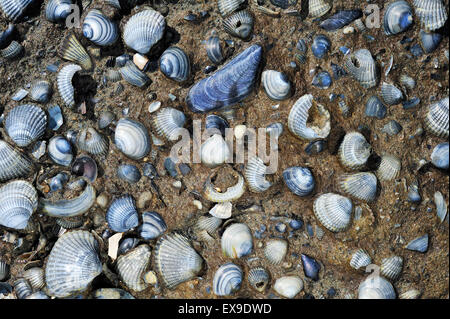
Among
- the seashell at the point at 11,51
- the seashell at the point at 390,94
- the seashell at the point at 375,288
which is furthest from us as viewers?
the seashell at the point at 11,51

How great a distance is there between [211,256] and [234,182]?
0.40 m

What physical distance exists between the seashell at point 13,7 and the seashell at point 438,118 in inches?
87.0

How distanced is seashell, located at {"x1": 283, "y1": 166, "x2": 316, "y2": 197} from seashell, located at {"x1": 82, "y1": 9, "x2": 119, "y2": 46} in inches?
45.9

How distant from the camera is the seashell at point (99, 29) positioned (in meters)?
2.18

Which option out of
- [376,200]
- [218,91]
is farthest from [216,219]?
[376,200]

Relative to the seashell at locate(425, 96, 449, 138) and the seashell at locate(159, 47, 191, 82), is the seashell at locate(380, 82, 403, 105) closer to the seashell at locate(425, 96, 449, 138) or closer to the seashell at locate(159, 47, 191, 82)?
the seashell at locate(425, 96, 449, 138)

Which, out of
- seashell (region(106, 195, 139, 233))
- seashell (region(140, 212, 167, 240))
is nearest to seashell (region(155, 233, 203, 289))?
seashell (region(140, 212, 167, 240))

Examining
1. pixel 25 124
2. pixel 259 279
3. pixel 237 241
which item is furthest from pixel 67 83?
pixel 259 279

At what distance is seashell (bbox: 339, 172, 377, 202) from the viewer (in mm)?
2088

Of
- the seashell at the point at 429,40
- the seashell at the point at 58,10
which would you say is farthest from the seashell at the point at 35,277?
Result: the seashell at the point at 429,40

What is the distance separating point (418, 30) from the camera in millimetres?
2219

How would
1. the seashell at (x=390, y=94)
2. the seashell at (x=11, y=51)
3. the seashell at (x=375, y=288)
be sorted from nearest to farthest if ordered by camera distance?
the seashell at (x=375, y=288)
the seashell at (x=390, y=94)
the seashell at (x=11, y=51)

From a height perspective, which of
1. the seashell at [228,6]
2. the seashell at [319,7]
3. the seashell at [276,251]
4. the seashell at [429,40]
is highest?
the seashell at [228,6]

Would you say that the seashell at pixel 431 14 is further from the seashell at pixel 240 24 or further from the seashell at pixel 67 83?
the seashell at pixel 67 83
